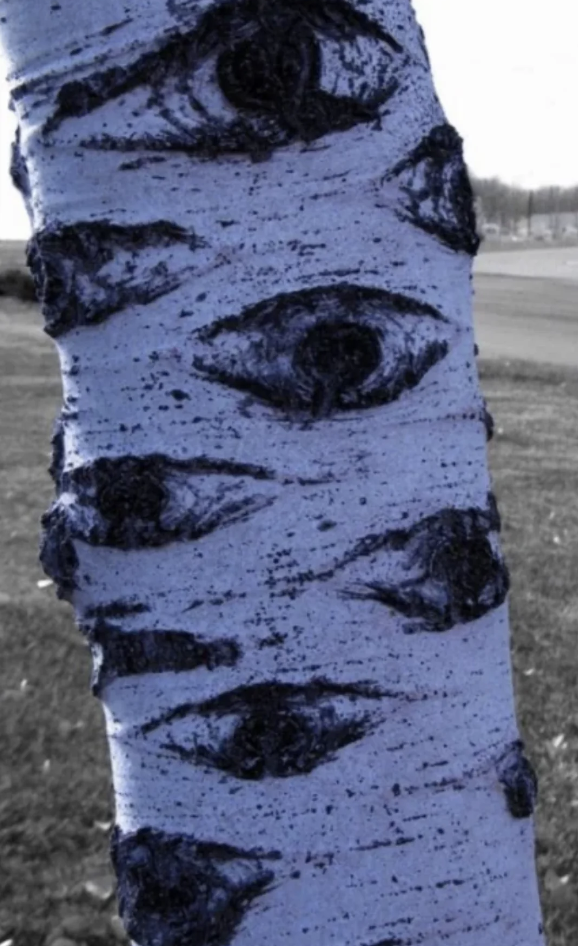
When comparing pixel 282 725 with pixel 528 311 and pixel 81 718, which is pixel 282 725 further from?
pixel 528 311

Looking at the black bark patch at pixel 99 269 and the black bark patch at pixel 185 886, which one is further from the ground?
the black bark patch at pixel 99 269

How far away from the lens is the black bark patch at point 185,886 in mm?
1479

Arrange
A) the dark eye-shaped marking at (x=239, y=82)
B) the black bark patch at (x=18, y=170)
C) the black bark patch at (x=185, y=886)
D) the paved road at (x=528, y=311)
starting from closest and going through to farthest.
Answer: the dark eye-shaped marking at (x=239, y=82), the black bark patch at (x=185, y=886), the black bark patch at (x=18, y=170), the paved road at (x=528, y=311)

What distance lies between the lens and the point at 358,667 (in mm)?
1441

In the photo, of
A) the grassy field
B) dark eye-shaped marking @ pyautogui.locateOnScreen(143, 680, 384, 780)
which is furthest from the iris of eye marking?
the grassy field

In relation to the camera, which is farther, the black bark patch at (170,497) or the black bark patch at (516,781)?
the black bark patch at (516,781)

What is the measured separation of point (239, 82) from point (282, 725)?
65cm

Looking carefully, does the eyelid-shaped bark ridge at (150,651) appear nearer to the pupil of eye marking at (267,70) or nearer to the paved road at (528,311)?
the pupil of eye marking at (267,70)

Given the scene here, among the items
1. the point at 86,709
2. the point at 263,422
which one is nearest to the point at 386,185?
the point at 263,422

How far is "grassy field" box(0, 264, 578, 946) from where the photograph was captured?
4.05 m

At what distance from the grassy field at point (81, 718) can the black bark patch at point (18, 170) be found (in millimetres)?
2636

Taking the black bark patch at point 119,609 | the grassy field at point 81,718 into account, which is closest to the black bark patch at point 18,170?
the black bark patch at point 119,609

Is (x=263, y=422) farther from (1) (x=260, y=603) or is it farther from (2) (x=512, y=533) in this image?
(2) (x=512, y=533)

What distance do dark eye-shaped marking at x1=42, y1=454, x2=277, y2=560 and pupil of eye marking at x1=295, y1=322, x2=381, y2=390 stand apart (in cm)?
12
